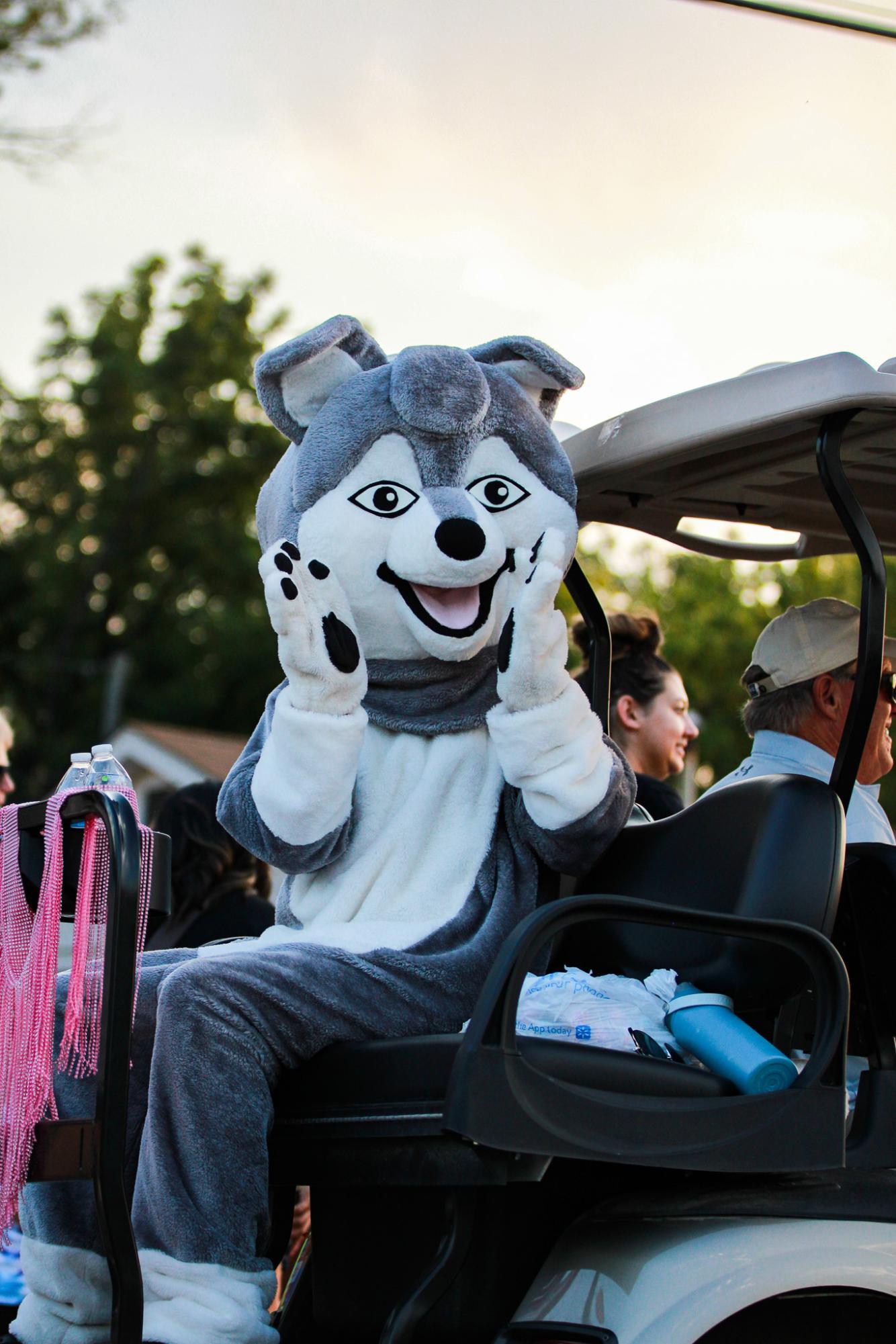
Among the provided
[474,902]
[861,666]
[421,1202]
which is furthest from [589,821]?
[421,1202]

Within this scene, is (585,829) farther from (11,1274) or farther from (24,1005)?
(11,1274)

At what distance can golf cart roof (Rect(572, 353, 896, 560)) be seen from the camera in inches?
99.2

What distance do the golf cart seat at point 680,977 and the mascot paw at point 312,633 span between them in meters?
0.55

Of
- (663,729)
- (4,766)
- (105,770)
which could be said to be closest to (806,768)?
(663,729)

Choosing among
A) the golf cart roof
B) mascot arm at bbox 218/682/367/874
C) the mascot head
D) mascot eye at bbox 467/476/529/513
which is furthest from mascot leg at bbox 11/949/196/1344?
the golf cart roof

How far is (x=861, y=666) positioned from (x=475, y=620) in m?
0.67

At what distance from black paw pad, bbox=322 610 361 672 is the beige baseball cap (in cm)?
120

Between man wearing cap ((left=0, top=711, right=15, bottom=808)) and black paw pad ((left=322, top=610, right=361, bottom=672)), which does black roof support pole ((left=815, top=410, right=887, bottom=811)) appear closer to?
black paw pad ((left=322, top=610, right=361, bottom=672))

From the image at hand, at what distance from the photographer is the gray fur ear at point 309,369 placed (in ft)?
9.14

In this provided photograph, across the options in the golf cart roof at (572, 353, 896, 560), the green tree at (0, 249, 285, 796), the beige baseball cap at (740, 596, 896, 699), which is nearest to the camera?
the golf cart roof at (572, 353, 896, 560)

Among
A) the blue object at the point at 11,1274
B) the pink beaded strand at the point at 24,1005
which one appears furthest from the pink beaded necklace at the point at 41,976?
the blue object at the point at 11,1274

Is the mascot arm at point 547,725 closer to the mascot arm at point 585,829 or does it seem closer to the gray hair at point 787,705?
the mascot arm at point 585,829

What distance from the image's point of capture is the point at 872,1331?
2266mm

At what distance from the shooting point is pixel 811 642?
11.1 ft
